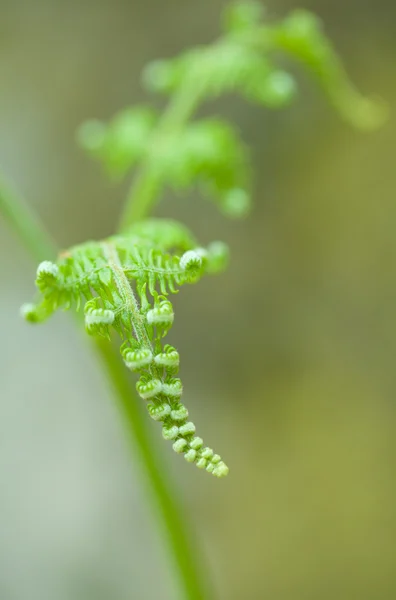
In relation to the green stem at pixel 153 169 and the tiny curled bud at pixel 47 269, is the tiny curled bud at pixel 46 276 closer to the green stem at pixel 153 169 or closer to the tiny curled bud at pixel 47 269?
the tiny curled bud at pixel 47 269

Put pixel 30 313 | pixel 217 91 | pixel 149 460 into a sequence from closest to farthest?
pixel 30 313 < pixel 149 460 < pixel 217 91

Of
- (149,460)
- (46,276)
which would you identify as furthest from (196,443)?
(149,460)

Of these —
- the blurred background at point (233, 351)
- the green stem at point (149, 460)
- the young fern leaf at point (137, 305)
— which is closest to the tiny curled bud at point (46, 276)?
the young fern leaf at point (137, 305)

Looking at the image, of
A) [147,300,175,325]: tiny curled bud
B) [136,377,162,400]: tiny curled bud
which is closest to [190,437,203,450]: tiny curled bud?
[136,377,162,400]: tiny curled bud

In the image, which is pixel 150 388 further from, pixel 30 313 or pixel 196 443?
pixel 30 313

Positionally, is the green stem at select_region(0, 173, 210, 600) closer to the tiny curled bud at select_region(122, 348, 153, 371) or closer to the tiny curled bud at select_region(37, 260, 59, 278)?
the tiny curled bud at select_region(37, 260, 59, 278)

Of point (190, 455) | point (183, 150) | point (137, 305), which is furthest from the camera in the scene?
point (183, 150)
